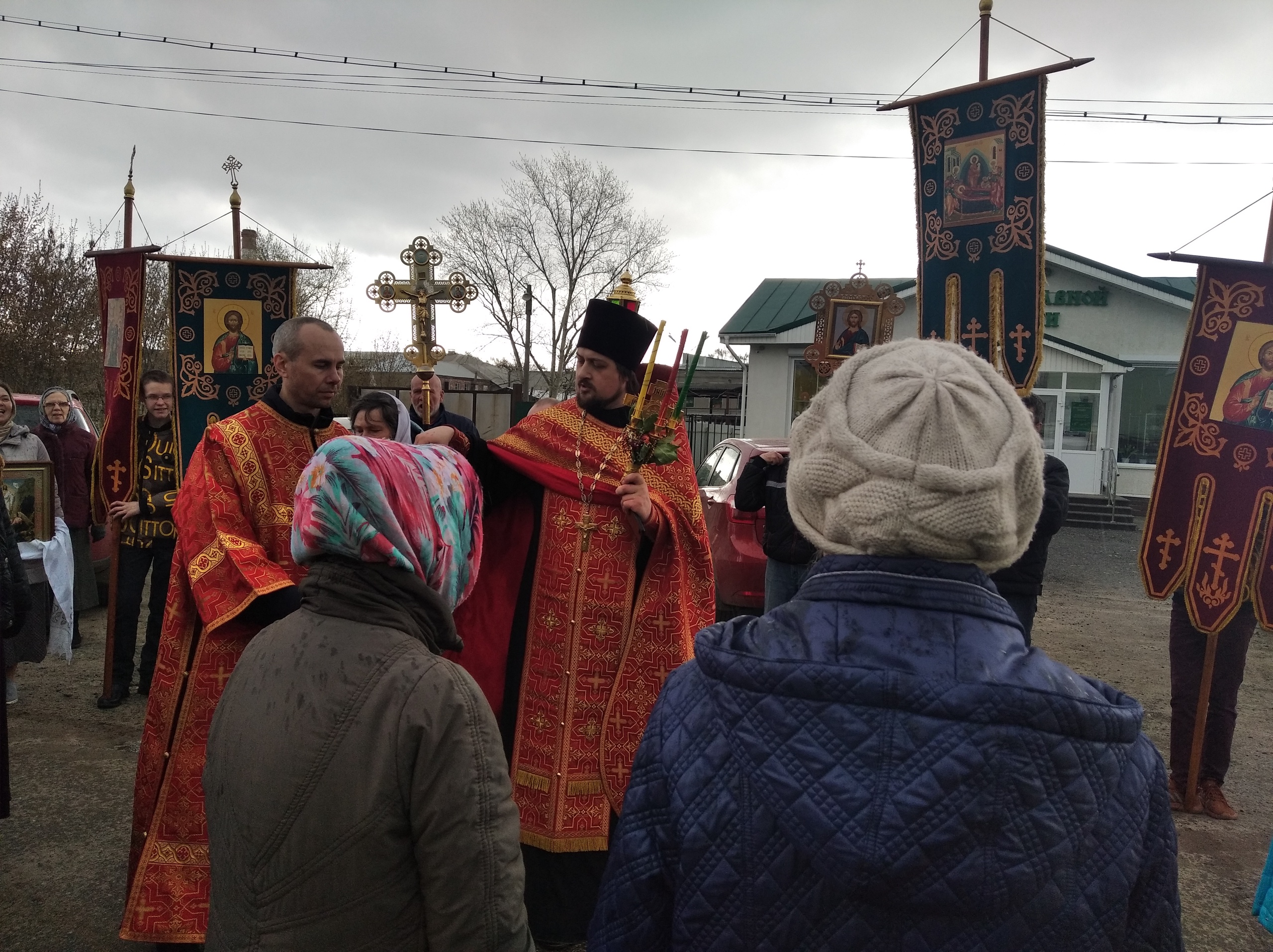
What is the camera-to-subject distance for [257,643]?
155cm

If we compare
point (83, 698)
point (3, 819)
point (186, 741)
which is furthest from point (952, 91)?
point (83, 698)

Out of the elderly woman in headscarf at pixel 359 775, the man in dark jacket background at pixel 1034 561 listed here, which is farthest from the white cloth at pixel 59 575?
the man in dark jacket background at pixel 1034 561

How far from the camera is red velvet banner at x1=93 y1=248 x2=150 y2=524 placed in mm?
5312

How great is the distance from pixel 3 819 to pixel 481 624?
2342 mm

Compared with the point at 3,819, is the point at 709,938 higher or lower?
higher

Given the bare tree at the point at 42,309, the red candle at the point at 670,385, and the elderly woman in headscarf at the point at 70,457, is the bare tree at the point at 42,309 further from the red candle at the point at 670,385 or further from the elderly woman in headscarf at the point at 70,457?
the red candle at the point at 670,385

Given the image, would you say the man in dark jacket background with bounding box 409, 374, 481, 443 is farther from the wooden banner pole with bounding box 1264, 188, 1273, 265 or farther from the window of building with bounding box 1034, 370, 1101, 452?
the window of building with bounding box 1034, 370, 1101, 452

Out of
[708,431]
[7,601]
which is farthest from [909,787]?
[708,431]

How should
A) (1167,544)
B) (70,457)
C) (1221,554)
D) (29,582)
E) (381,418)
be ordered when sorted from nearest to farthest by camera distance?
1. (381,418)
2. (1221,554)
3. (1167,544)
4. (29,582)
5. (70,457)

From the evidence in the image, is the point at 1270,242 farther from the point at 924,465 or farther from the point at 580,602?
the point at 924,465

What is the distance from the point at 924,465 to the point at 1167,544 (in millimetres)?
3939

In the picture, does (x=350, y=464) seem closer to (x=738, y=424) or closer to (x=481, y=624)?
(x=481, y=624)

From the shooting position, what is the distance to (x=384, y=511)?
1494 mm

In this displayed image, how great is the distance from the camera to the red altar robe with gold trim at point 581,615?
3172 mm
